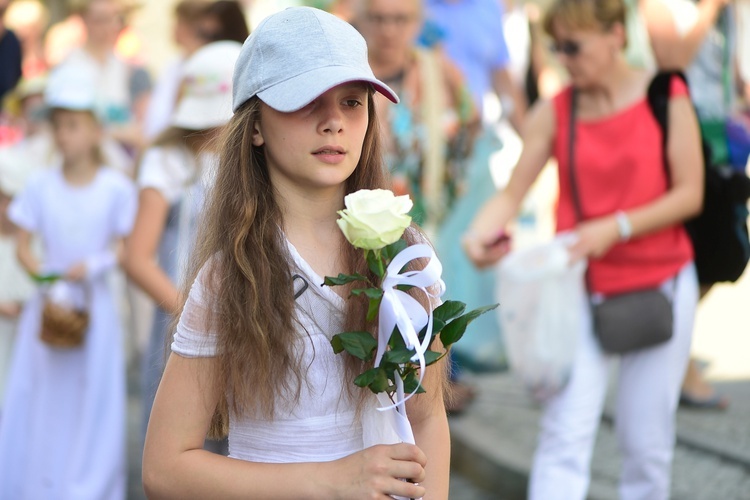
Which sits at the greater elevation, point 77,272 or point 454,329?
point 77,272

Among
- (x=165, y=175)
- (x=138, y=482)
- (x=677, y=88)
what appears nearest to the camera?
(x=677, y=88)

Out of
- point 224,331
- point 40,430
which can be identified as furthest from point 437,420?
point 40,430

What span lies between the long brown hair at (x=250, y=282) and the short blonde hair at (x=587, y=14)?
2.52 metres

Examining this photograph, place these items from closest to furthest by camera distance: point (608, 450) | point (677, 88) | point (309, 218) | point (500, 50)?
point (309, 218), point (677, 88), point (608, 450), point (500, 50)

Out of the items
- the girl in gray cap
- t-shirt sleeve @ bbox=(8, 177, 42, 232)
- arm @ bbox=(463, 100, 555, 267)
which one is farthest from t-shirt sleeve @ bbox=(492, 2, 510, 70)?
the girl in gray cap

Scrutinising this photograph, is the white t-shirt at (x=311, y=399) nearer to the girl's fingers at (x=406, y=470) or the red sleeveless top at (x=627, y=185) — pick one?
the girl's fingers at (x=406, y=470)

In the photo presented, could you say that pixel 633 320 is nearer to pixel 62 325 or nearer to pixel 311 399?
pixel 311 399

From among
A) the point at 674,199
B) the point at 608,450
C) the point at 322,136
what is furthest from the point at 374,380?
the point at 608,450

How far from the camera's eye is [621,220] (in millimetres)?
4879

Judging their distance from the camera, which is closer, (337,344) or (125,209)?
(337,344)

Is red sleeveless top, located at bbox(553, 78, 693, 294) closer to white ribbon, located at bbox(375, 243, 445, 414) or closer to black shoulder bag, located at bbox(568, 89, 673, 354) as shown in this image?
black shoulder bag, located at bbox(568, 89, 673, 354)

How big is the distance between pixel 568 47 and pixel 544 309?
1.01m

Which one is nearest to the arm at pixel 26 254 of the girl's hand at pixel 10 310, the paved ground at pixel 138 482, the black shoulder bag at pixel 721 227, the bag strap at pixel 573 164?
the girl's hand at pixel 10 310

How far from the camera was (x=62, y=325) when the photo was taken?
6.01 m
